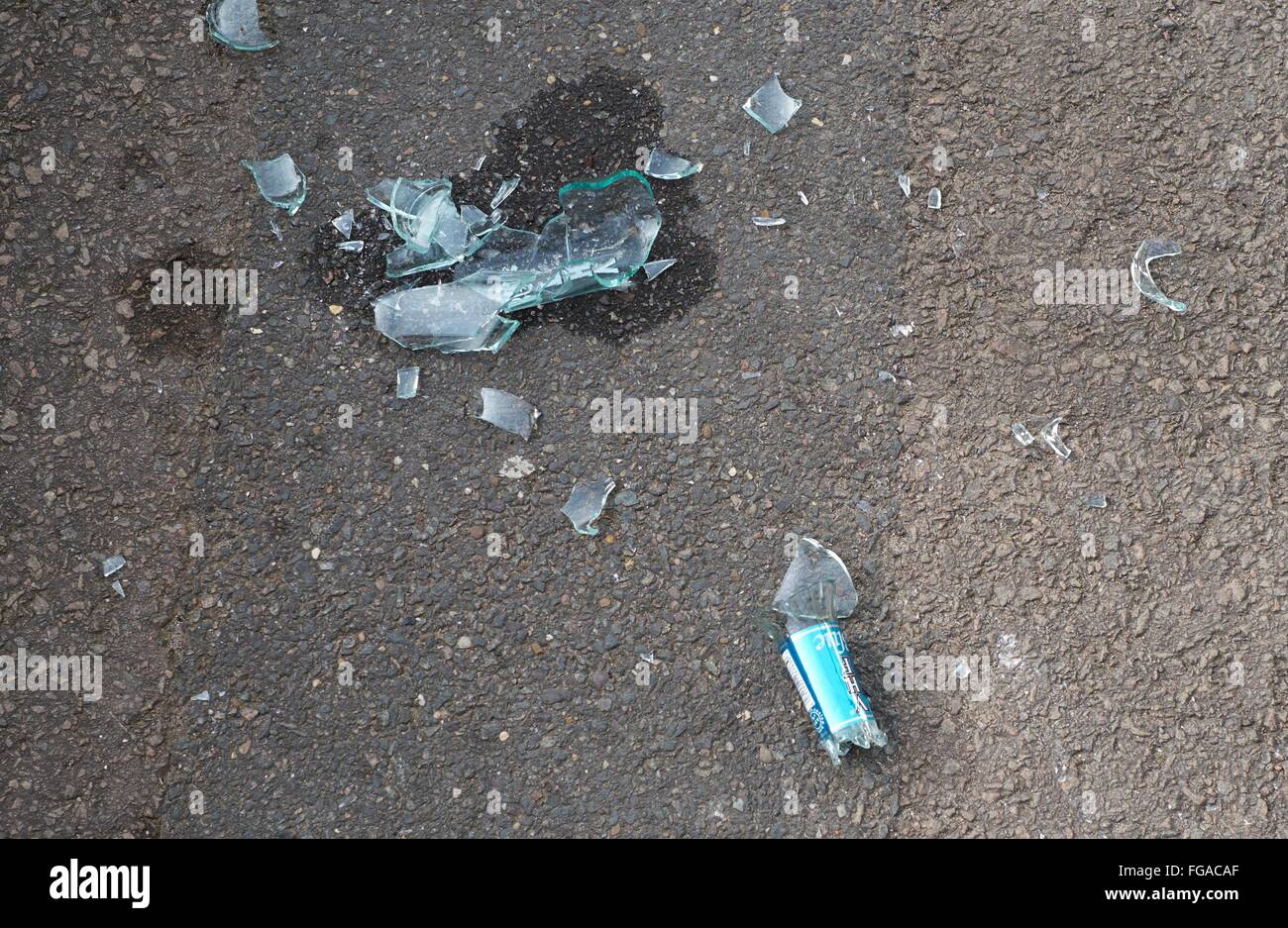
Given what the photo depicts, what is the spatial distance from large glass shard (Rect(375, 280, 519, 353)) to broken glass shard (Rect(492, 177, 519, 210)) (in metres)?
0.26

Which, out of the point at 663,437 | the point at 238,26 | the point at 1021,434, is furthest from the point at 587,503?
the point at 238,26

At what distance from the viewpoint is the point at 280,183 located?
112 inches

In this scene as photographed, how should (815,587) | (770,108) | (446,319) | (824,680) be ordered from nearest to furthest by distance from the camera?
(824,680) → (815,587) → (446,319) → (770,108)

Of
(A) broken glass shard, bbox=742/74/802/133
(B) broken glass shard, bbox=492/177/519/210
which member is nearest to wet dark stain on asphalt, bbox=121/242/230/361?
(B) broken glass shard, bbox=492/177/519/210

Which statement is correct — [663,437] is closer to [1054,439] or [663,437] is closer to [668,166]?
[668,166]

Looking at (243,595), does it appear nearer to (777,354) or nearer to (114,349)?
(114,349)

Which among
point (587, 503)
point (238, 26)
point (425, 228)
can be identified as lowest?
point (587, 503)

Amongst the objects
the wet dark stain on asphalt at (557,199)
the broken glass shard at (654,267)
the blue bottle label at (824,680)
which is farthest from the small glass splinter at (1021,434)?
the broken glass shard at (654,267)

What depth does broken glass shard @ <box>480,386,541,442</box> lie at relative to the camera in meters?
2.76

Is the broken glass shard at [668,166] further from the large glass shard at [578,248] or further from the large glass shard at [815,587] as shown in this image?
the large glass shard at [815,587]

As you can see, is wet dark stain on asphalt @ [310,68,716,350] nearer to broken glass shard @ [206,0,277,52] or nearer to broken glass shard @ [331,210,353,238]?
broken glass shard @ [331,210,353,238]

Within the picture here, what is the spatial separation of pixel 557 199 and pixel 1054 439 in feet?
4.96

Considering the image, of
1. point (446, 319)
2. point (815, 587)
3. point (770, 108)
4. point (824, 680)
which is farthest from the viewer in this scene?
point (770, 108)

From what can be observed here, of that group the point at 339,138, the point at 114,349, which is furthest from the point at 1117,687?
the point at 114,349
